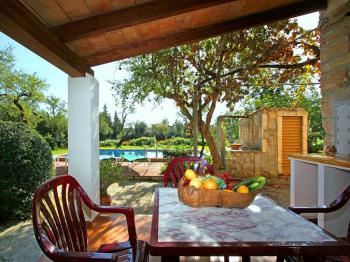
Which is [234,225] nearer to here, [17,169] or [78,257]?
[78,257]

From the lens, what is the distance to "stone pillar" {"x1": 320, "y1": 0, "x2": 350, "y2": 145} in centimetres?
281

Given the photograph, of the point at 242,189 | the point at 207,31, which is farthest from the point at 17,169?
the point at 242,189

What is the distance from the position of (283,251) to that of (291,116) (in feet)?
21.3

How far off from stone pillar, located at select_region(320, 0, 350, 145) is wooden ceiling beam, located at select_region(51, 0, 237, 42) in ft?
5.05

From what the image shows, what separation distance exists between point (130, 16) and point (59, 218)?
1.67m

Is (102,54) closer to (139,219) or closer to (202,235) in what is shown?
(139,219)

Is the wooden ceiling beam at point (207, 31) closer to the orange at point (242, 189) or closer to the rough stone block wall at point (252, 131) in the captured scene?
the orange at point (242, 189)

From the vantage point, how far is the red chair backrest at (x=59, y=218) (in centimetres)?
115

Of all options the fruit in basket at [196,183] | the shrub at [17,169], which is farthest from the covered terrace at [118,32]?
the fruit in basket at [196,183]

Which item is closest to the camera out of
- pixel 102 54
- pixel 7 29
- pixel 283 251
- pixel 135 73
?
pixel 283 251

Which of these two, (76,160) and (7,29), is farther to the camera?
(76,160)

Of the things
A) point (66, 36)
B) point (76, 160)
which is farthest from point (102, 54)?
point (76, 160)

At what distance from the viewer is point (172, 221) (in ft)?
4.30

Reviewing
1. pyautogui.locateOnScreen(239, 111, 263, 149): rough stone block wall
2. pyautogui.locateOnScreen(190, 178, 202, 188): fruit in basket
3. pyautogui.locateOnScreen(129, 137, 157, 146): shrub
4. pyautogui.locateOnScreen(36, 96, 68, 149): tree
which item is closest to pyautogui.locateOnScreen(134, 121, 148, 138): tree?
pyautogui.locateOnScreen(129, 137, 157, 146): shrub
